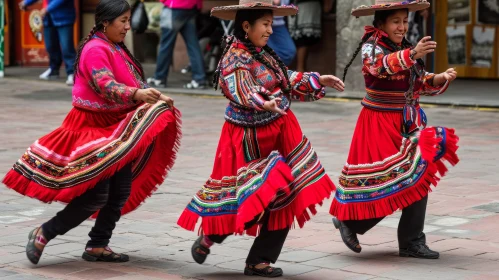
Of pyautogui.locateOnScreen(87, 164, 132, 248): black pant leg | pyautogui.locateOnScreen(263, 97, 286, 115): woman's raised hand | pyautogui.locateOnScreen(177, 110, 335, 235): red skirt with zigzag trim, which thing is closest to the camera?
pyautogui.locateOnScreen(263, 97, 286, 115): woman's raised hand

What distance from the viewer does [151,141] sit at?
591cm

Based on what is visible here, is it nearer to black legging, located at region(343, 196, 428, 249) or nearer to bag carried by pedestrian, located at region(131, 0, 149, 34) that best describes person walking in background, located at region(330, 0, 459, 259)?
black legging, located at region(343, 196, 428, 249)

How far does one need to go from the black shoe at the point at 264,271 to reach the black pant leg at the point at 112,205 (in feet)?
2.72

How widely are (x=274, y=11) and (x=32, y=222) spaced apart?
7.82 feet

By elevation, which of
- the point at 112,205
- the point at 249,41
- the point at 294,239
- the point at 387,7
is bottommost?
the point at 294,239

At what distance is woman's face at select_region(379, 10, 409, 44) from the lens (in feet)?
20.2

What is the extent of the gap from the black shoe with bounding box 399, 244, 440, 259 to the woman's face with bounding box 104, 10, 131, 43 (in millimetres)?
2013

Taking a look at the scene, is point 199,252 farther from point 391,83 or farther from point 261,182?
point 391,83

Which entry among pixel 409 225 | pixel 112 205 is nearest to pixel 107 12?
pixel 112 205

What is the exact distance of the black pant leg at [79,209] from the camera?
593 centimetres

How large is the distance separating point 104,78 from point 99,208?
0.72 m

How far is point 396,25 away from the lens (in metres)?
6.16

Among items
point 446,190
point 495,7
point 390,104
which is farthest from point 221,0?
point 390,104

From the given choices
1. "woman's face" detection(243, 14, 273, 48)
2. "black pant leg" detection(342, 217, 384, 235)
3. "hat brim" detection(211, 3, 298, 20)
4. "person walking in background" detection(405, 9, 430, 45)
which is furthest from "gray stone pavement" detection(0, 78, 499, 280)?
"person walking in background" detection(405, 9, 430, 45)
